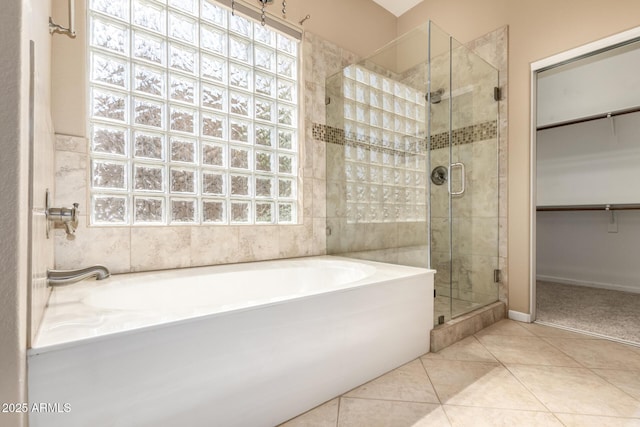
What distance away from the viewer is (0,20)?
1.88 ft

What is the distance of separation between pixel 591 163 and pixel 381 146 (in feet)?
8.67

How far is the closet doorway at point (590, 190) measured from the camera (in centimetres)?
298

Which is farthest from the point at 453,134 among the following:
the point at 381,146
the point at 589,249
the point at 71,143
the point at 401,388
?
the point at 589,249

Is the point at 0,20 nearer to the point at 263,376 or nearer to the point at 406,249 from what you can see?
the point at 263,376

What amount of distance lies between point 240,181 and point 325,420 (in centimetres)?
153

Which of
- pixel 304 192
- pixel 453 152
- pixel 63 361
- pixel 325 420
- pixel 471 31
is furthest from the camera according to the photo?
pixel 471 31

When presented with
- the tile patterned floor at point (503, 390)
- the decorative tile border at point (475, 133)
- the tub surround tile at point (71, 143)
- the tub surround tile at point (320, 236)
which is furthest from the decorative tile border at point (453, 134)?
the tub surround tile at point (71, 143)

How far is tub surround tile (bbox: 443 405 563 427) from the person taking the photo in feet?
3.97

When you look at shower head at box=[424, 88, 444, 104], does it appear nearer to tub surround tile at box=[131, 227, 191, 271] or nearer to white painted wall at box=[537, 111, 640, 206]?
tub surround tile at box=[131, 227, 191, 271]

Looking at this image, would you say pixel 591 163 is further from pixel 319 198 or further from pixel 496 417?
pixel 496 417

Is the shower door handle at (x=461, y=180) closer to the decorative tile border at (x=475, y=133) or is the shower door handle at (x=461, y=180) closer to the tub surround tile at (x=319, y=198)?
the decorative tile border at (x=475, y=133)

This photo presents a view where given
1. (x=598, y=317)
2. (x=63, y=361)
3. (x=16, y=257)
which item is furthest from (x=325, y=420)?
(x=598, y=317)

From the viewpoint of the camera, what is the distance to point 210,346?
1.01 meters

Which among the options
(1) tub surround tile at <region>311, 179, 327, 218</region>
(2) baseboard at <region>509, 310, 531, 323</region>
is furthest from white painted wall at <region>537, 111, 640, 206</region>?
(1) tub surround tile at <region>311, 179, 327, 218</region>
